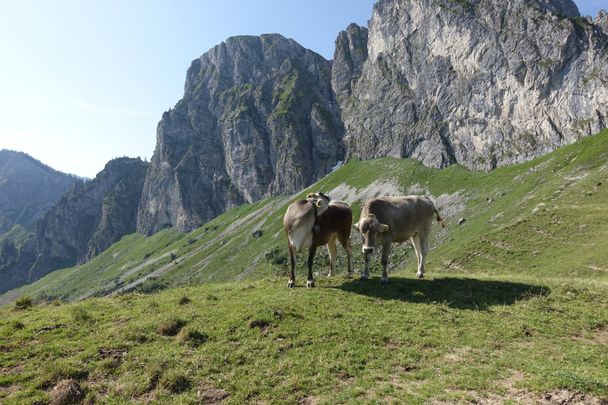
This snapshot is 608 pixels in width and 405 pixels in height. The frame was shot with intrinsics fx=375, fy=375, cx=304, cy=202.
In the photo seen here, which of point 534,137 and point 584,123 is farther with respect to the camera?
point 534,137

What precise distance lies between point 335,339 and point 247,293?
778 centimetres

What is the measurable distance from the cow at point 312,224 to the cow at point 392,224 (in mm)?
1530

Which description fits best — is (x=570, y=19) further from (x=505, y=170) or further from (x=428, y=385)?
(x=428, y=385)

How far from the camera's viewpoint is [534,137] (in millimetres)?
152000

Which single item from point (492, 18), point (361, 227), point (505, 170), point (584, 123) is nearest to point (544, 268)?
point (361, 227)

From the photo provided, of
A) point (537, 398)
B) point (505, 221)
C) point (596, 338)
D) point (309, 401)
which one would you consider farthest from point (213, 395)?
point (505, 221)

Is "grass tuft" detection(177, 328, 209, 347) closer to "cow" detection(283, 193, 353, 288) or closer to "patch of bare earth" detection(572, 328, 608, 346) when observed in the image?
"cow" detection(283, 193, 353, 288)

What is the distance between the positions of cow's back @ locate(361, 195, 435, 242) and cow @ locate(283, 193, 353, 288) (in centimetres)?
169

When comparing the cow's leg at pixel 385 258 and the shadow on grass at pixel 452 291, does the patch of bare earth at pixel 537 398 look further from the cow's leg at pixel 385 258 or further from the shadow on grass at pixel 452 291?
the cow's leg at pixel 385 258

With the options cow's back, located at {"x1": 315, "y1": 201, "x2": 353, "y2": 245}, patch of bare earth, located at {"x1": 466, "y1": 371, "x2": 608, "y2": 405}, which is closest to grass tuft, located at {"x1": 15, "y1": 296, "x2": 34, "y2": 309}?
cow's back, located at {"x1": 315, "y1": 201, "x2": 353, "y2": 245}

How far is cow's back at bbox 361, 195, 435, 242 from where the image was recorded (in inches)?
803

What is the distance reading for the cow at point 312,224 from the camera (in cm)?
1928

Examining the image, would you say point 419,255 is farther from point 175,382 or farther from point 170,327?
point 175,382

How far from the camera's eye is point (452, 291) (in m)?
→ 19.0
